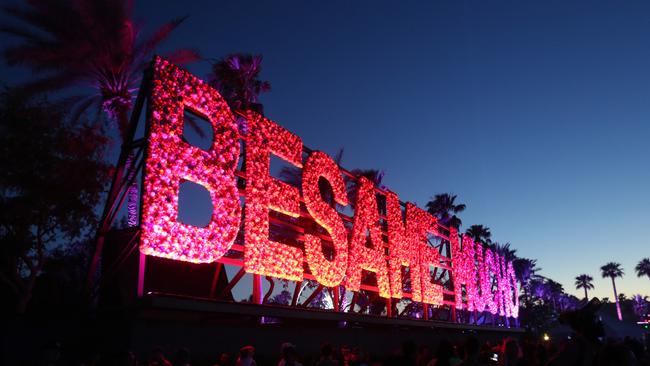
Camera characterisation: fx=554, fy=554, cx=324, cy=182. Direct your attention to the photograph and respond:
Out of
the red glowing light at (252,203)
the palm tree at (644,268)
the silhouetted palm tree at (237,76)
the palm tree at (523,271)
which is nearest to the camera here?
the red glowing light at (252,203)

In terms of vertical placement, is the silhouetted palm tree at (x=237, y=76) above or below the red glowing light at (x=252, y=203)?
above

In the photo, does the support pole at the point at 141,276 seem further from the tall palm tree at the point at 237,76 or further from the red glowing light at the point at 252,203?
the tall palm tree at the point at 237,76

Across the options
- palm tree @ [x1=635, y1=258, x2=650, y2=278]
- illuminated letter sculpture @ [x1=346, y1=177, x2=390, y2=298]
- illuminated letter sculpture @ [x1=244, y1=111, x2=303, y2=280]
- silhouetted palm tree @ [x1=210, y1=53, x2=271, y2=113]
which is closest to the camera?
illuminated letter sculpture @ [x1=244, y1=111, x2=303, y2=280]

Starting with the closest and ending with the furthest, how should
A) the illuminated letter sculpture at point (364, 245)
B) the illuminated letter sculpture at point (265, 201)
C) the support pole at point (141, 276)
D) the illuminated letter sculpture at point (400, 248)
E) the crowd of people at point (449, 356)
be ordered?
the crowd of people at point (449, 356) < the support pole at point (141, 276) < the illuminated letter sculpture at point (265, 201) < the illuminated letter sculpture at point (364, 245) < the illuminated letter sculpture at point (400, 248)

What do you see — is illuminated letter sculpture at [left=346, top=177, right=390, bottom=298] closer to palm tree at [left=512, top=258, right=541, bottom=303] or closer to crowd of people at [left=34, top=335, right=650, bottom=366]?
crowd of people at [left=34, top=335, right=650, bottom=366]

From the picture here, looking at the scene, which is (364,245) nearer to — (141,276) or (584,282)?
A: (141,276)

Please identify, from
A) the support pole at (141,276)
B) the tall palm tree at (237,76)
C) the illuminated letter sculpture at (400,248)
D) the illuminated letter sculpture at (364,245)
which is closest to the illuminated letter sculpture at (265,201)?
the support pole at (141,276)

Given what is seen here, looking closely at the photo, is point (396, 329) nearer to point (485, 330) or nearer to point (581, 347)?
point (485, 330)

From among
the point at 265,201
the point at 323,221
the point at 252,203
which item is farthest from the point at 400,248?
the point at 252,203

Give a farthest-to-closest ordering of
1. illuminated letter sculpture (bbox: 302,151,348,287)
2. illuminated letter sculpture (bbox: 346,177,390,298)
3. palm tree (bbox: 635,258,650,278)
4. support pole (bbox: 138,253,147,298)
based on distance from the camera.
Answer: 1. palm tree (bbox: 635,258,650,278)
2. illuminated letter sculpture (bbox: 346,177,390,298)
3. illuminated letter sculpture (bbox: 302,151,348,287)
4. support pole (bbox: 138,253,147,298)

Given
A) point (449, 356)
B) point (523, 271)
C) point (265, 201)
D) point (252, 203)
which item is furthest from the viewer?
point (523, 271)

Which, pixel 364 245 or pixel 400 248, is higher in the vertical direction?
pixel 400 248

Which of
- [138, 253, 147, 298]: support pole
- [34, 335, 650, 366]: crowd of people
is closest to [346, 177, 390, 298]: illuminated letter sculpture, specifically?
[34, 335, 650, 366]: crowd of people

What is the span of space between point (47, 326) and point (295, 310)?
5.59 m
